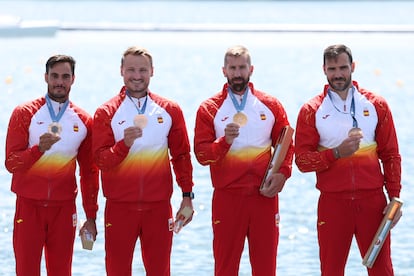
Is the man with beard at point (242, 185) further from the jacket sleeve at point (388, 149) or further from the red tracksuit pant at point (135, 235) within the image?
the jacket sleeve at point (388, 149)

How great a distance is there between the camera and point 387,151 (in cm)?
502

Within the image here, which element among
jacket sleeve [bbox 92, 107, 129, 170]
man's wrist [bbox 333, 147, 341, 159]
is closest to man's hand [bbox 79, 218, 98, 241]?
jacket sleeve [bbox 92, 107, 129, 170]

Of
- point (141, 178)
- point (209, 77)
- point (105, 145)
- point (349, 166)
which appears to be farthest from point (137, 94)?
point (209, 77)

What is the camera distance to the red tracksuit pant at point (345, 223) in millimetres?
5027

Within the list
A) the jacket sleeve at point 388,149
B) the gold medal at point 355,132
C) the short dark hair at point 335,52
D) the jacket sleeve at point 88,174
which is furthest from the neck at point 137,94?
the jacket sleeve at point 388,149

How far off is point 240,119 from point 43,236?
114cm

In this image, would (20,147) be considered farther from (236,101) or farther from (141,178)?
(236,101)

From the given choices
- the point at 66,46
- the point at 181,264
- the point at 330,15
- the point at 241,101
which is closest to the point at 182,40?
the point at 66,46

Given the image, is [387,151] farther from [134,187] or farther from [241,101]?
[134,187]

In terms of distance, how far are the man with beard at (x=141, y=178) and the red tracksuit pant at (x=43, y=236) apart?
20cm

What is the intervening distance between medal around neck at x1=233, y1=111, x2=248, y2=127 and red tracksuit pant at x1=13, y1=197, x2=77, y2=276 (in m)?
0.93

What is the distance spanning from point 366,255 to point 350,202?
281 mm

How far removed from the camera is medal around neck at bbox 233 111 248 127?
202 inches

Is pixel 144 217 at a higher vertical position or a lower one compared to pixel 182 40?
lower
